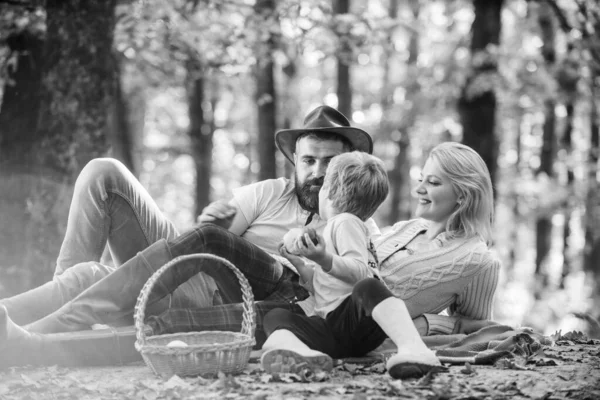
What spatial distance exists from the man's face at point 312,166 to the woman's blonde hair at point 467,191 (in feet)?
2.48

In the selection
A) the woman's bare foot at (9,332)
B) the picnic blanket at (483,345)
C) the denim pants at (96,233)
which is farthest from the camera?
the denim pants at (96,233)

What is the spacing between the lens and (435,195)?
4645mm

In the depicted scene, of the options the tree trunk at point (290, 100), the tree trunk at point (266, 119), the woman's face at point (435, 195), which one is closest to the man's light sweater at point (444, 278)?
the woman's face at point (435, 195)

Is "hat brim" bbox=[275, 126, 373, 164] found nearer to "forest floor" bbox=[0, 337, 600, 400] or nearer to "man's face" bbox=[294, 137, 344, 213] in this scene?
"man's face" bbox=[294, 137, 344, 213]

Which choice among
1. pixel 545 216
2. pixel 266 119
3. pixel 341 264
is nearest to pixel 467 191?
pixel 341 264

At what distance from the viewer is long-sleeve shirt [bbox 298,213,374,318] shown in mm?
3609

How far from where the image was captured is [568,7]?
13.0 metres

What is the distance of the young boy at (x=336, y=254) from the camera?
354cm

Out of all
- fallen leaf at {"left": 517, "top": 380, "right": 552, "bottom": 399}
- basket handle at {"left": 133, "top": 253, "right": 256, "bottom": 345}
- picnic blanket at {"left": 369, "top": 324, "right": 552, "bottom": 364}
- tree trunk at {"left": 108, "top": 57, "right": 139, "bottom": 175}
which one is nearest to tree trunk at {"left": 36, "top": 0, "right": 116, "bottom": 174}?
basket handle at {"left": 133, "top": 253, "right": 256, "bottom": 345}

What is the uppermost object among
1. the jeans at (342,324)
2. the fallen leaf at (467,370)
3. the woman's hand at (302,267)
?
the woman's hand at (302,267)

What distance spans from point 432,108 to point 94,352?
12.0 meters

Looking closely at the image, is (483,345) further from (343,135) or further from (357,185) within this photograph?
(343,135)

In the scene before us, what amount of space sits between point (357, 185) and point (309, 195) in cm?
112

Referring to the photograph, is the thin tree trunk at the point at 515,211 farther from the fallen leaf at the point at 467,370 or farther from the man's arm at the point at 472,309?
the fallen leaf at the point at 467,370
